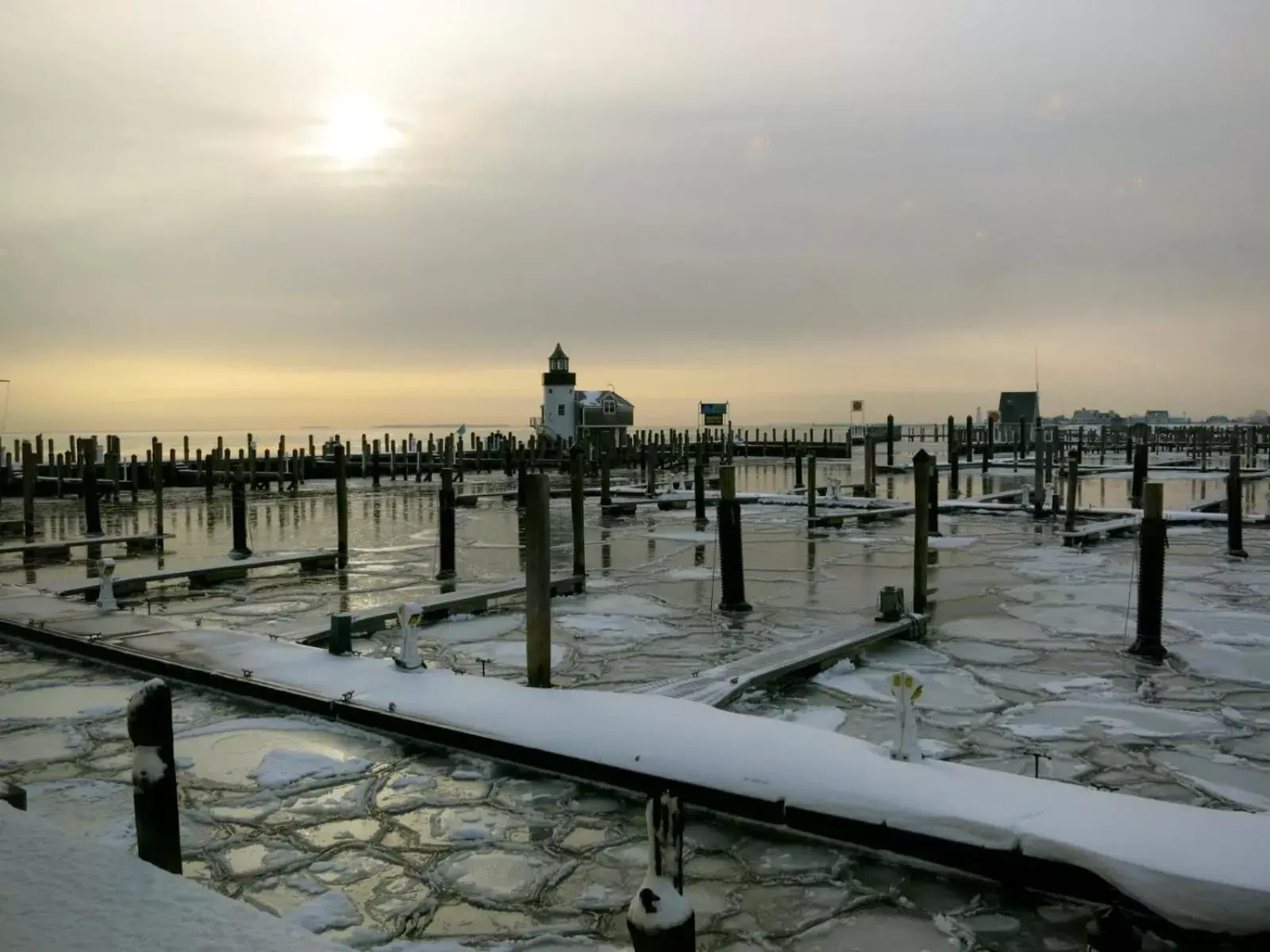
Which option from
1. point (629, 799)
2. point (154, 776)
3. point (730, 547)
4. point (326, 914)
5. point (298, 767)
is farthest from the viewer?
point (730, 547)

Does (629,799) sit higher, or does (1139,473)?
(1139,473)

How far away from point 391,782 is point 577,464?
10.8 meters

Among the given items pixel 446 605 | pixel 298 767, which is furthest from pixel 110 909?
pixel 446 605

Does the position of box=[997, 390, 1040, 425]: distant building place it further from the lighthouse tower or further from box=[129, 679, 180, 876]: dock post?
box=[129, 679, 180, 876]: dock post

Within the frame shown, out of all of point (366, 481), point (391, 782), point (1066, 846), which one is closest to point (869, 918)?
point (1066, 846)

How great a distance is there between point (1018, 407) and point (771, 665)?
87.8 m

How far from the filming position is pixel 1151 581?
1159 centimetres

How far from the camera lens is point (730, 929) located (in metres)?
5.28

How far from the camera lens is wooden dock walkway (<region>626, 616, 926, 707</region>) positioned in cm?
938

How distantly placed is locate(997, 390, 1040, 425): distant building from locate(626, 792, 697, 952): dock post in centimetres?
8876

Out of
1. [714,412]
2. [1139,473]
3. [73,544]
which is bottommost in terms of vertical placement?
[73,544]

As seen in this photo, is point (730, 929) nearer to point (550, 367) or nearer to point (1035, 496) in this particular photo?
point (1035, 496)

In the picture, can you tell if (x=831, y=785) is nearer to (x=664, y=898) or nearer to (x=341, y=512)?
(x=664, y=898)

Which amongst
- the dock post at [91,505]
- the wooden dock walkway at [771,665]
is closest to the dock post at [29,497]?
the dock post at [91,505]
